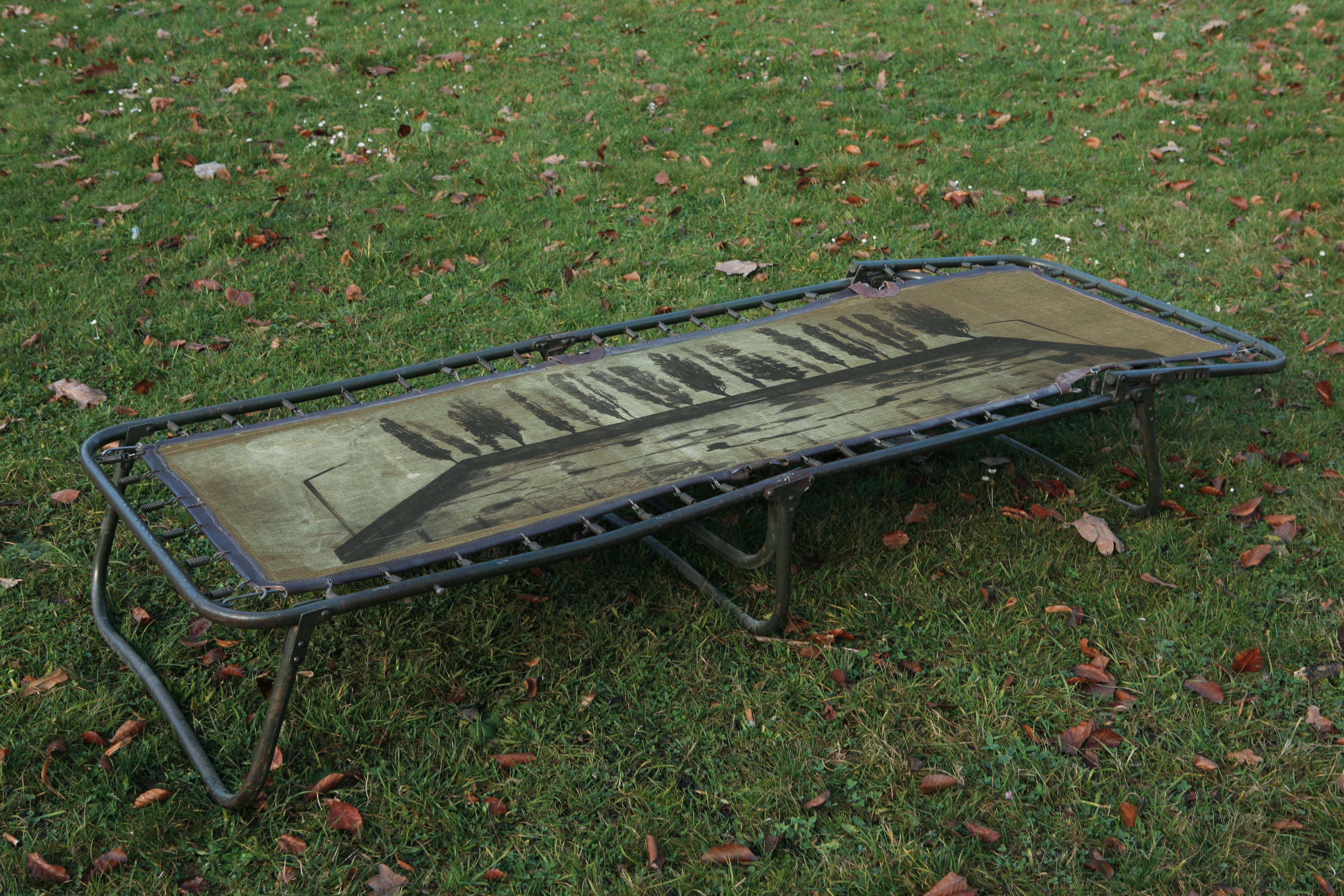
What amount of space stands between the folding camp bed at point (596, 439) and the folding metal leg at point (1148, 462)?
10 mm

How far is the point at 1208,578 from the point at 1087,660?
0.60m

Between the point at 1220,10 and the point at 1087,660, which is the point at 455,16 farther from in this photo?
the point at 1087,660

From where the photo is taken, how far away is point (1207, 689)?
2.81 metres

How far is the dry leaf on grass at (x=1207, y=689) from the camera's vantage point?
2789 millimetres

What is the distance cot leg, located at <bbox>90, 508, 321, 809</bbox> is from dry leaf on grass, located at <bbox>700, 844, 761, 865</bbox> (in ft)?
3.35

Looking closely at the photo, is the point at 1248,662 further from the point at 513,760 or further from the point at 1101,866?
the point at 513,760

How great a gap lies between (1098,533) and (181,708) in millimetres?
2828

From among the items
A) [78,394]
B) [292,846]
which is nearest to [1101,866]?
[292,846]

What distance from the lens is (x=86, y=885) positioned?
7.42ft

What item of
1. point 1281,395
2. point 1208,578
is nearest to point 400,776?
point 1208,578

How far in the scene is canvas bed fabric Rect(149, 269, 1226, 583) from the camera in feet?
8.73

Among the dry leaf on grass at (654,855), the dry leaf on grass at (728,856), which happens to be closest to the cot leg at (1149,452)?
the dry leaf on grass at (728,856)

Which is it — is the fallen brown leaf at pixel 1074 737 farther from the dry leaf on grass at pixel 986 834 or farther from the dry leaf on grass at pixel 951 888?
the dry leaf on grass at pixel 951 888

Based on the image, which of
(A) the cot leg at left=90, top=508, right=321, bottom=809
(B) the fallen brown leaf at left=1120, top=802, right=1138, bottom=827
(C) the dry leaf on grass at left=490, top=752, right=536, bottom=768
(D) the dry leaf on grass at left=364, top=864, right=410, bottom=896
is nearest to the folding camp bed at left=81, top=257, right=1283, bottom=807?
(A) the cot leg at left=90, top=508, right=321, bottom=809
